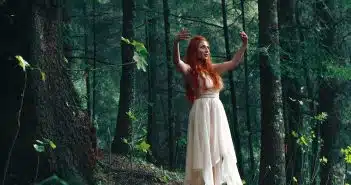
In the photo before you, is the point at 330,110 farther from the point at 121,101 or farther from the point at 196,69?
the point at 196,69

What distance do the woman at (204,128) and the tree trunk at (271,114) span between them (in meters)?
1.78

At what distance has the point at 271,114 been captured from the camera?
29.8 feet

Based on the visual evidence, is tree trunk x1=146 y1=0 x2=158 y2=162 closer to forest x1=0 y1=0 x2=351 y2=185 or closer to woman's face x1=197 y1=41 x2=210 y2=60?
forest x1=0 y1=0 x2=351 y2=185

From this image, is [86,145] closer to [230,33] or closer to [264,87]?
[264,87]

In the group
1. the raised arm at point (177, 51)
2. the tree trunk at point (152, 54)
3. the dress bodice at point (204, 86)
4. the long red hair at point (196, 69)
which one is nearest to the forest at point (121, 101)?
the raised arm at point (177, 51)

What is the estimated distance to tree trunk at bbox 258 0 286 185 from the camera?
9016mm

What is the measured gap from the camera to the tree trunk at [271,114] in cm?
902

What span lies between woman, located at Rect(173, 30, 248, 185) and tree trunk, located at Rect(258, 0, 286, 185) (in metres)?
1.78

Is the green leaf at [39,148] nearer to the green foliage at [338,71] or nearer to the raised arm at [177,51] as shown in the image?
the raised arm at [177,51]

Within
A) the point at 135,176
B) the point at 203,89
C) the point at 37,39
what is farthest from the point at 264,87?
the point at 37,39

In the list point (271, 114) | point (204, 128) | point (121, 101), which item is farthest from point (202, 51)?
point (121, 101)

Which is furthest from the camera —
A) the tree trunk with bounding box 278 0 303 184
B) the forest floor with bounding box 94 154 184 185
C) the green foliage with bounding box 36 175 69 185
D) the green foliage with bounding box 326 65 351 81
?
the green foliage with bounding box 326 65 351 81

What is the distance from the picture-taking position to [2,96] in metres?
5.74

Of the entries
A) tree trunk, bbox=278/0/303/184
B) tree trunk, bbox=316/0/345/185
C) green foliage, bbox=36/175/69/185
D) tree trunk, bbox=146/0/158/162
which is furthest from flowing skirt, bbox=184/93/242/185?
tree trunk, bbox=146/0/158/162
